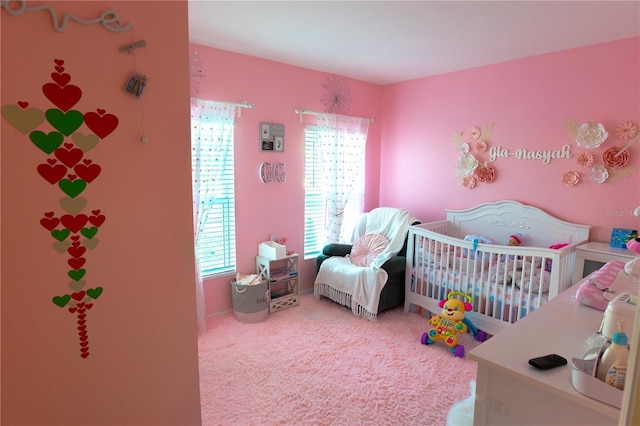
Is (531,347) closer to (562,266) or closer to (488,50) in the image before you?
(562,266)

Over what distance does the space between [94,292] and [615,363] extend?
5.04 feet

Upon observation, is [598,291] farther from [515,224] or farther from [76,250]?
[76,250]

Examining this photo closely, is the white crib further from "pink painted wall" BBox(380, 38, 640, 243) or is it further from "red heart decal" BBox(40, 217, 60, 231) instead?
"red heart decal" BBox(40, 217, 60, 231)

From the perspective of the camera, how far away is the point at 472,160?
12.2 feet

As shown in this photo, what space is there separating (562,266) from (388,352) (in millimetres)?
1389

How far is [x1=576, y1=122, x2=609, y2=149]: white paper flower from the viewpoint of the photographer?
9.51 feet

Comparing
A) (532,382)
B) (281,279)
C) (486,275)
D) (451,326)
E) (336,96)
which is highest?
(336,96)

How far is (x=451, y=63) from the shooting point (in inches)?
138

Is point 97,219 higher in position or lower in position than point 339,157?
lower

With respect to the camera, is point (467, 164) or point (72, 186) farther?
point (467, 164)

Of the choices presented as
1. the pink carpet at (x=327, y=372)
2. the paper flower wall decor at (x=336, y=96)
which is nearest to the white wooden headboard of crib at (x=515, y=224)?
the pink carpet at (x=327, y=372)

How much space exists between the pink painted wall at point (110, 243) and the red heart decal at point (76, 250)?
0.08 feet

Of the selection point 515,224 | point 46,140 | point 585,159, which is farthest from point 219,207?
point 585,159

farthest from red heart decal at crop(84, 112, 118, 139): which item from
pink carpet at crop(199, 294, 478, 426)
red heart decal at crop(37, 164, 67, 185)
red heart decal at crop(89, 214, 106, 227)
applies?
pink carpet at crop(199, 294, 478, 426)
